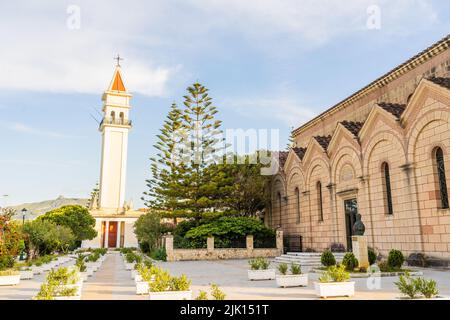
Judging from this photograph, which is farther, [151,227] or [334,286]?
[151,227]

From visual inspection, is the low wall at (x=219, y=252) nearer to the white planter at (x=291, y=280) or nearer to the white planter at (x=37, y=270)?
the white planter at (x=37, y=270)

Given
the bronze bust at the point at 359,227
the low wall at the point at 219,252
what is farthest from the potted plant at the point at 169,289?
the low wall at the point at 219,252

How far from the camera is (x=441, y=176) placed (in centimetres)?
1458

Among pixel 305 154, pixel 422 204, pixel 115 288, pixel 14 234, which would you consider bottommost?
pixel 115 288

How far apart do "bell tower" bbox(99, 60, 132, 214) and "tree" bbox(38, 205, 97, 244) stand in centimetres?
548

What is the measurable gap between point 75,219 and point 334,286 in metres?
37.4

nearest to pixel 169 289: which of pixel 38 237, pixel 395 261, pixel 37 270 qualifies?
pixel 395 261

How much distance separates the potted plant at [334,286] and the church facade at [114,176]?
43094 millimetres

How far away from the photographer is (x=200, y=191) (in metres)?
27.3

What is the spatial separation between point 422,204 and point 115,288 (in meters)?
11.9

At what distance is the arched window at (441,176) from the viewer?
14383 mm

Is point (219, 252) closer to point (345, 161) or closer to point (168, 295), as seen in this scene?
point (345, 161)
